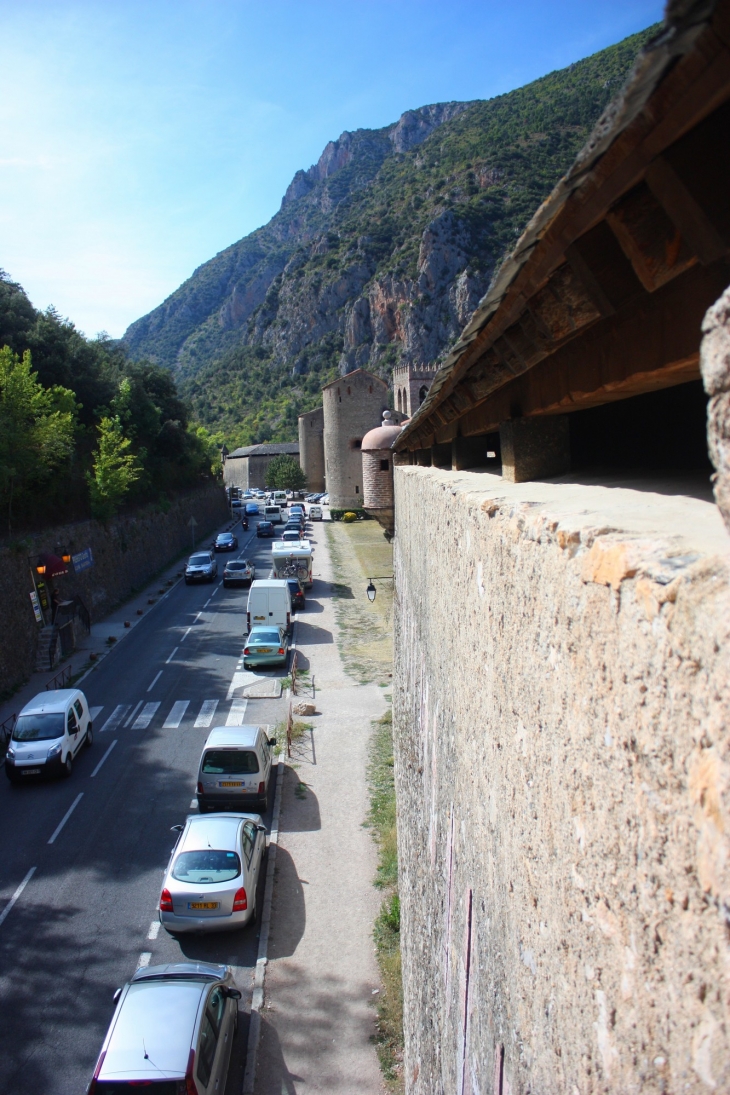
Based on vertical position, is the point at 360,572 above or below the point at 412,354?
below

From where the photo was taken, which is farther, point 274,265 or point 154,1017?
point 274,265

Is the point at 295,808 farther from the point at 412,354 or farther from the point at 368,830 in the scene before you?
the point at 412,354

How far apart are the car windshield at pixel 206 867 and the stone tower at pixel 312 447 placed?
64.1 metres

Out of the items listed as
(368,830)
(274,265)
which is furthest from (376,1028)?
(274,265)

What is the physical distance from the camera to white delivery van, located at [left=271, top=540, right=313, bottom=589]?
31922mm

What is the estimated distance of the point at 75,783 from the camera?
14.7 metres

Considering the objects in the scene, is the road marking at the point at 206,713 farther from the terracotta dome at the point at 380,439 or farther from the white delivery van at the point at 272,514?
the white delivery van at the point at 272,514

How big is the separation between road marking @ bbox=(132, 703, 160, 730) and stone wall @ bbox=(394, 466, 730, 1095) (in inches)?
598

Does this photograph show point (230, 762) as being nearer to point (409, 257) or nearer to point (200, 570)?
point (200, 570)

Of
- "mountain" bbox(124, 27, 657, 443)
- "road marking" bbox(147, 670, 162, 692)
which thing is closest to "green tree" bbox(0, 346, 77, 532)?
"road marking" bbox(147, 670, 162, 692)

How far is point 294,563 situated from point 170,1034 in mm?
25229

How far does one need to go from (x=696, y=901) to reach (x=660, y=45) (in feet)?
4.25

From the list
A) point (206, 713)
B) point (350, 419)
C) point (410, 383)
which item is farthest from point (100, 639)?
point (350, 419)

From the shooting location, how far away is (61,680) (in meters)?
21.2
